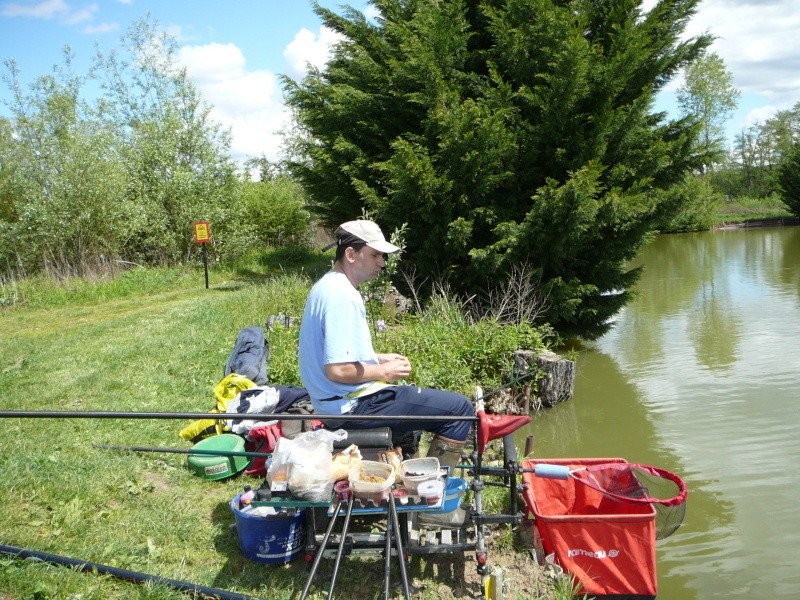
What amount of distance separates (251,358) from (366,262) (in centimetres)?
344

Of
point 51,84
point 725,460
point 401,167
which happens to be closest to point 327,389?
point 725,460

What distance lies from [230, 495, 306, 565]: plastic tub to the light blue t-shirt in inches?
24.0

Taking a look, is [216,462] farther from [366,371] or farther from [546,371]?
[546,371]

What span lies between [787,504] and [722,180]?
58.0 metres

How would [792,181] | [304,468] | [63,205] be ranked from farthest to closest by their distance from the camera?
[792,181], [63,205], [304,468]

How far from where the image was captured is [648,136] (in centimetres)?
1007

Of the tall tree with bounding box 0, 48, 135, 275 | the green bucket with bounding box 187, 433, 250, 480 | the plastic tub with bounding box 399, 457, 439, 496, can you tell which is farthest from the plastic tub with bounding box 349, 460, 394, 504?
the tall tree with bounding box 0, 48, 135, 275

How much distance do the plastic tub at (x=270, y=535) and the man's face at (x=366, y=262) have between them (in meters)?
1.33

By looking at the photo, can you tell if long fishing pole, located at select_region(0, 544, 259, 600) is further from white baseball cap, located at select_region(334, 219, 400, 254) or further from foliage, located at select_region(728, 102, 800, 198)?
foliage, located at select_region(728, 102, 800, 198)

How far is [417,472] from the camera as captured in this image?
3.36m

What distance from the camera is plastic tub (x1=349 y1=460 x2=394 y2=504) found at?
3.17 meters

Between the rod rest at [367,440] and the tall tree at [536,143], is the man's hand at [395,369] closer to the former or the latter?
the rod rest at [367,440]

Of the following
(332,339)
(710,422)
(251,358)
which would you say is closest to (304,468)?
(332,339)

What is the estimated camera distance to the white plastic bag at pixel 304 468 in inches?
123
